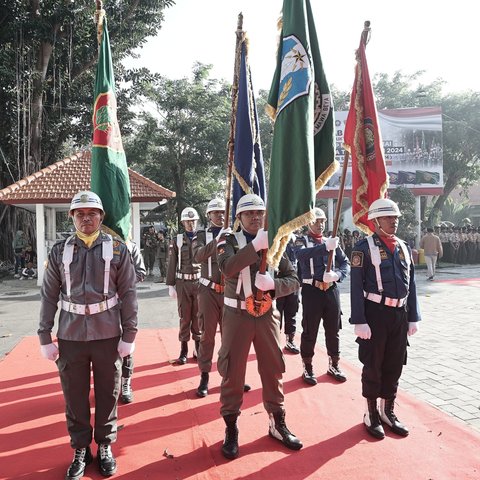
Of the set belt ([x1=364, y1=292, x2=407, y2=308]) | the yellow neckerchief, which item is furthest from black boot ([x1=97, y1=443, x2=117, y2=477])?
belt ([x1=364, y1=292, x2=407, y2=308])

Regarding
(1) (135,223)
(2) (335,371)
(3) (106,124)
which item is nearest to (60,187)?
(1) (135,223)

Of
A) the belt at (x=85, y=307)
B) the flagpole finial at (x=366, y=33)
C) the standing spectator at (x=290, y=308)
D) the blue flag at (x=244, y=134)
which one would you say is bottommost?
the standing spectator at (x=290, y=308)

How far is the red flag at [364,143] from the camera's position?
172 inches

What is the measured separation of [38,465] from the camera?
3.38 m

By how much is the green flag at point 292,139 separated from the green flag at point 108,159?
1.95 metres

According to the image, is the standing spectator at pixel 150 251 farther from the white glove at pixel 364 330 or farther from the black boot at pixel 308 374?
the white glove at pixel 364 330

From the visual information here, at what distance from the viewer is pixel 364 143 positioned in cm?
444

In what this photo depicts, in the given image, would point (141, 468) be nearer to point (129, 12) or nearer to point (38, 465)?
point (38, 465)

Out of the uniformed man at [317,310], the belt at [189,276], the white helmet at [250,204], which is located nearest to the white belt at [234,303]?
the white helmet at [250,204]

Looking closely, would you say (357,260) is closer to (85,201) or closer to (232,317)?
(232,317)

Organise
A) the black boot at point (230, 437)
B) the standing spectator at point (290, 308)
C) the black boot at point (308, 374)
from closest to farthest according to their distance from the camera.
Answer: the black boot at point (230, 437) → the black boot at point (308, 374) → the standing spectator at point (290, 308)

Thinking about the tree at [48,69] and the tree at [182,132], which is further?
the tree at [182,132]

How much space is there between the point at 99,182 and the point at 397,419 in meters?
3.77

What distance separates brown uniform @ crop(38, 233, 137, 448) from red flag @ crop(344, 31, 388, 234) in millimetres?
2437
